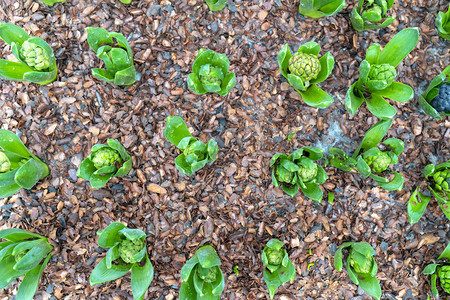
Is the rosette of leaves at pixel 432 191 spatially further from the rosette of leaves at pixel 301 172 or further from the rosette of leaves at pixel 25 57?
the rosette of leaves at pixel 25 57

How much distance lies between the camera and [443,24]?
2.53 m

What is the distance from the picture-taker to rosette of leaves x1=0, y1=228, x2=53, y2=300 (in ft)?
6.56

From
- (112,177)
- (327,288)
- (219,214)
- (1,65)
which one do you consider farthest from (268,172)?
(1,65)

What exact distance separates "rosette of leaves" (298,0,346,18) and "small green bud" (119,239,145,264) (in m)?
1.95

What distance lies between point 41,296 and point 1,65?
158 centimetres

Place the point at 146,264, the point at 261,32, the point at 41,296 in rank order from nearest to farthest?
the point at 146,264, the point at 41,296, the point at 261,32

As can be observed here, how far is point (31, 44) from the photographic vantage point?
7.17ft

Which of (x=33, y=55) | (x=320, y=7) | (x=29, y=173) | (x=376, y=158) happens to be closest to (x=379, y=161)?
(x=376, y=158)

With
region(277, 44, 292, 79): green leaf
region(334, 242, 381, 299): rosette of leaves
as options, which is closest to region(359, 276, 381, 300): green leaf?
region(334, 242, 381, 299): rosette of leaves

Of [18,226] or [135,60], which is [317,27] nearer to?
[135,60]

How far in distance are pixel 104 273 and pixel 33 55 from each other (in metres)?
1.46

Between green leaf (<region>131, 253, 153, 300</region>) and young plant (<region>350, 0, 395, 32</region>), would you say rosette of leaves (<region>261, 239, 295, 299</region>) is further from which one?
young plant (<region>350, 0, 395, 32</region>)

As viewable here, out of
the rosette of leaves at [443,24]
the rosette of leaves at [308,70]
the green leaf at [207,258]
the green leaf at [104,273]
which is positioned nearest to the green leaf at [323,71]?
the rosette of leaves at [308,70]

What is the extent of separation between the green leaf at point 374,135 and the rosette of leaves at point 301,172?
15.0 inches
